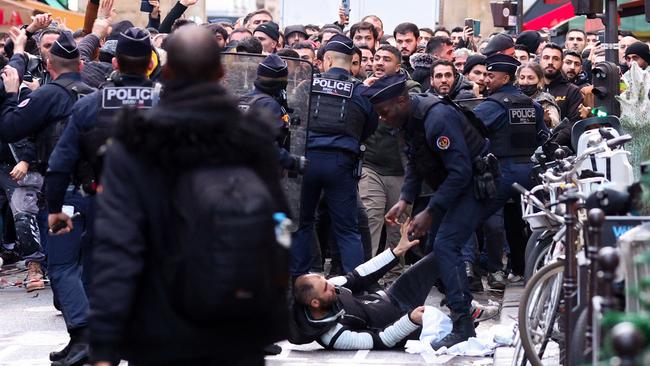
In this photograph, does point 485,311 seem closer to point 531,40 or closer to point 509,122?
point 509,122

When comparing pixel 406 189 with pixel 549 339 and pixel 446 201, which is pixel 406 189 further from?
pixel 549 339

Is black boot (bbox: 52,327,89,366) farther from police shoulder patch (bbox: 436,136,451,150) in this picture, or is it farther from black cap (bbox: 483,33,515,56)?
black cap (bbox: 483,33,515,56)

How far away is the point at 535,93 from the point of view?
12.9 metres

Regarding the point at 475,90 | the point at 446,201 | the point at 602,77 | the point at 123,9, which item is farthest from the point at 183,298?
the point at 123,9

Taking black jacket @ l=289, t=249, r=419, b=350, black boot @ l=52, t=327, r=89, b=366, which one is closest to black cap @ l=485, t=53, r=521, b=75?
black jacket @ l=289, t=249, r=419, b=350

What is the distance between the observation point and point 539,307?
7723mm

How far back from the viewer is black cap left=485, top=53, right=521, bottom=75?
11539 millimetres

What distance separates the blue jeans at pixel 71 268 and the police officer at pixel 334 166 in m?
2.63

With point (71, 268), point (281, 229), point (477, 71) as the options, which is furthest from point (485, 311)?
point (281, 229)

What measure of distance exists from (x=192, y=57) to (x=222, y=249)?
2.30 feet

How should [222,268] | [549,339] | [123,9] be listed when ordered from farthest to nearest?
[123,9], [549,339], [222,268]

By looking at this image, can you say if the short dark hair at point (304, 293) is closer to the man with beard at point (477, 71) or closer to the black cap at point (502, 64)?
the black cap at point (502, 64)

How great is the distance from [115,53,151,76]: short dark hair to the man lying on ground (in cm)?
191

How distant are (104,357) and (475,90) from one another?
8.61 m
